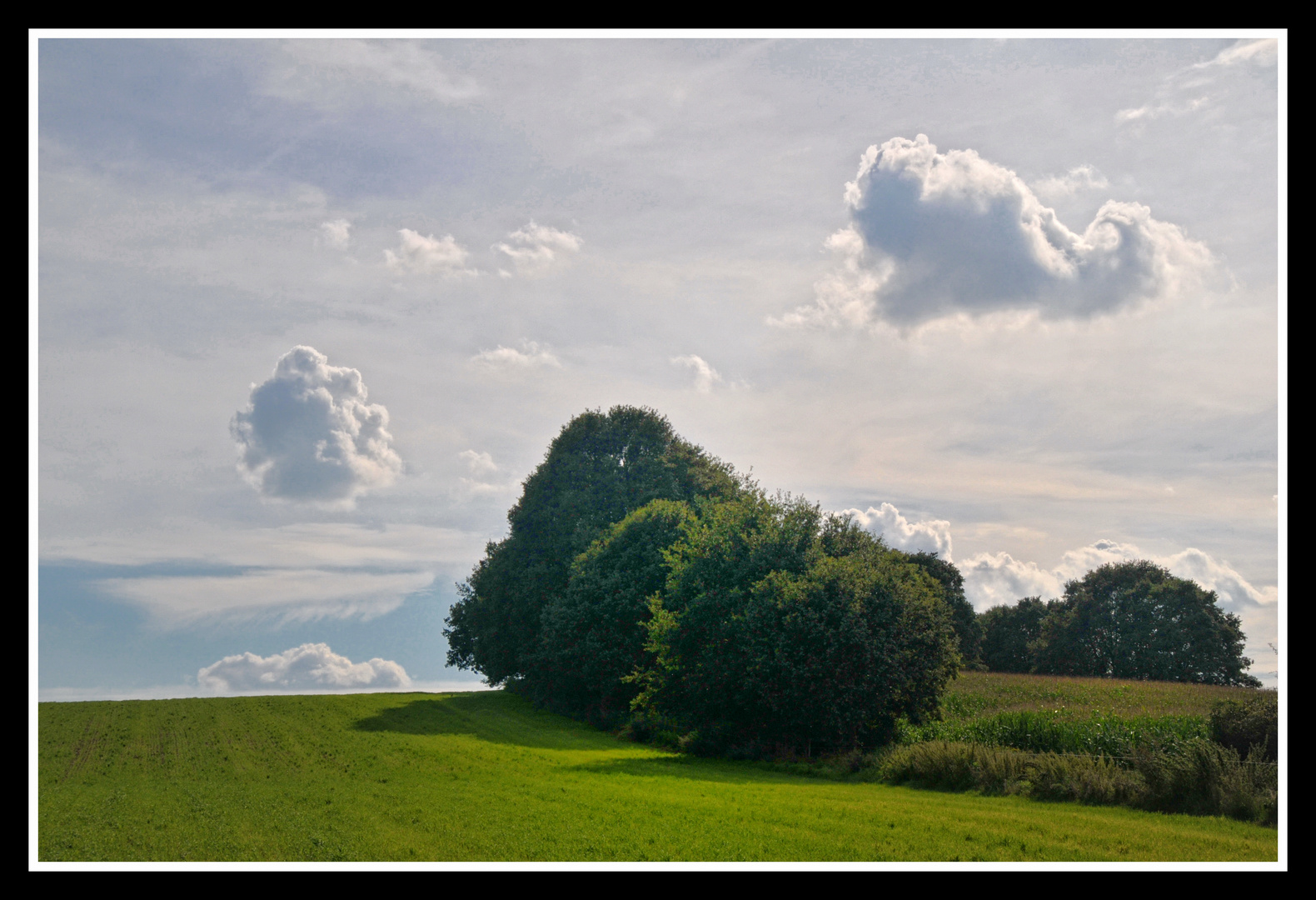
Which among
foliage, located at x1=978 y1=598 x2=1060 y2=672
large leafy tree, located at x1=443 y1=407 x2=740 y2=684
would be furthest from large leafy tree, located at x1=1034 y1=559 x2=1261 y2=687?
large leafy tree, located at x1=443 y1=407 x2=740 y2=684

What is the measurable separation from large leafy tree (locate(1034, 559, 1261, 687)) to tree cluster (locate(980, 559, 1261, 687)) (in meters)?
0.07

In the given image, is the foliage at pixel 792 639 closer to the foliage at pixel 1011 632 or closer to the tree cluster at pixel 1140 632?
the tree cluster at pixel 1140 632

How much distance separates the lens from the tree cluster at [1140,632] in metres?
71.8

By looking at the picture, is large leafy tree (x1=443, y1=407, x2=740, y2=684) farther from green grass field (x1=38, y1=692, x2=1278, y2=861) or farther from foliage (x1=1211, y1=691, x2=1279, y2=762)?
foliage (x1=1211, y1=691, x2=1279, y2=762)

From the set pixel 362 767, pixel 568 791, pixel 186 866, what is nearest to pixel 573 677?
pixel 362 767

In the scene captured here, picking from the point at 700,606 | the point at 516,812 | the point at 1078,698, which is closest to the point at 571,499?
the point at 700,606

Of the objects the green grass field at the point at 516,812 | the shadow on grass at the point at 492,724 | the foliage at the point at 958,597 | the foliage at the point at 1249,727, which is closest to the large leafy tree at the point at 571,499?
the shadow on grass at the point at 492,724

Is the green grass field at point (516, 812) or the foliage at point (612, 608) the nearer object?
the green grass field at point (516, 812)

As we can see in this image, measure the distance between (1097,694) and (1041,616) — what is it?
203 feet

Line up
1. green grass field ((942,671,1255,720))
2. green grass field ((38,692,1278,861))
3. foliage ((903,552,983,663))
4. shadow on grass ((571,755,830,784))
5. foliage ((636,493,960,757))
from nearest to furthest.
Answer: green grass field ((38,692,1278,861)) < shadow on grass ((571,755,830,784)) < foliage ((636,493,960,757)) < green grass field ((942,671,1255,720)) < foliage ((903,552,983,663))

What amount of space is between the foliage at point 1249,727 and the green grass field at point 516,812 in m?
4.50

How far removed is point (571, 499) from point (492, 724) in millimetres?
13979

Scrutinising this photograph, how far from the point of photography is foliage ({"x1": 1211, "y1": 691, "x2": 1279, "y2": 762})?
21.8 meters

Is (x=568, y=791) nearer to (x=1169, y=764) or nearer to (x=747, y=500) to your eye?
(x=1169, y=764)
